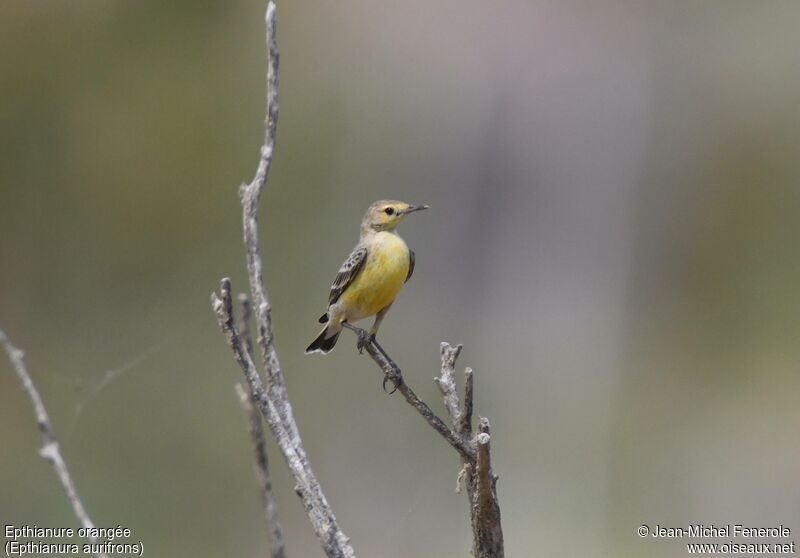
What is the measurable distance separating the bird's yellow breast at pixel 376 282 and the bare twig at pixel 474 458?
2.80 ft

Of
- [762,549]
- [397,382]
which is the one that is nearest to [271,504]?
[397,382]

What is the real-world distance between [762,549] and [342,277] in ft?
6.14

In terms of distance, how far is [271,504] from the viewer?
4.24 feet

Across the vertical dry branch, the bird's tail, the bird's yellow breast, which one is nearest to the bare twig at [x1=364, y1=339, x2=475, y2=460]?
the vertical dry branch

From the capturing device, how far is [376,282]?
7.61 feet

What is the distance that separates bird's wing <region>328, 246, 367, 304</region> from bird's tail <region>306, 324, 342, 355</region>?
11 centimetres

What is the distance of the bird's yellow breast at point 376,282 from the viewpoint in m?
2.32

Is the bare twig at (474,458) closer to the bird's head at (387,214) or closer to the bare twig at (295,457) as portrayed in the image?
Result: the bare twig at (295,457)

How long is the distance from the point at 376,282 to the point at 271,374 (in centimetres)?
106

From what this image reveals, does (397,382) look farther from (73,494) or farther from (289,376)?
(289,376)

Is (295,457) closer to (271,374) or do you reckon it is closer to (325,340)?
(271,374)

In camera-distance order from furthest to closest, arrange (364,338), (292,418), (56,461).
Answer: (364,338) < (292,418) < (56,461)

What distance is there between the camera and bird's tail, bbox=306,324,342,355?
2.49 m

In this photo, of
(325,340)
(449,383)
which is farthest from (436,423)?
(325,340)
